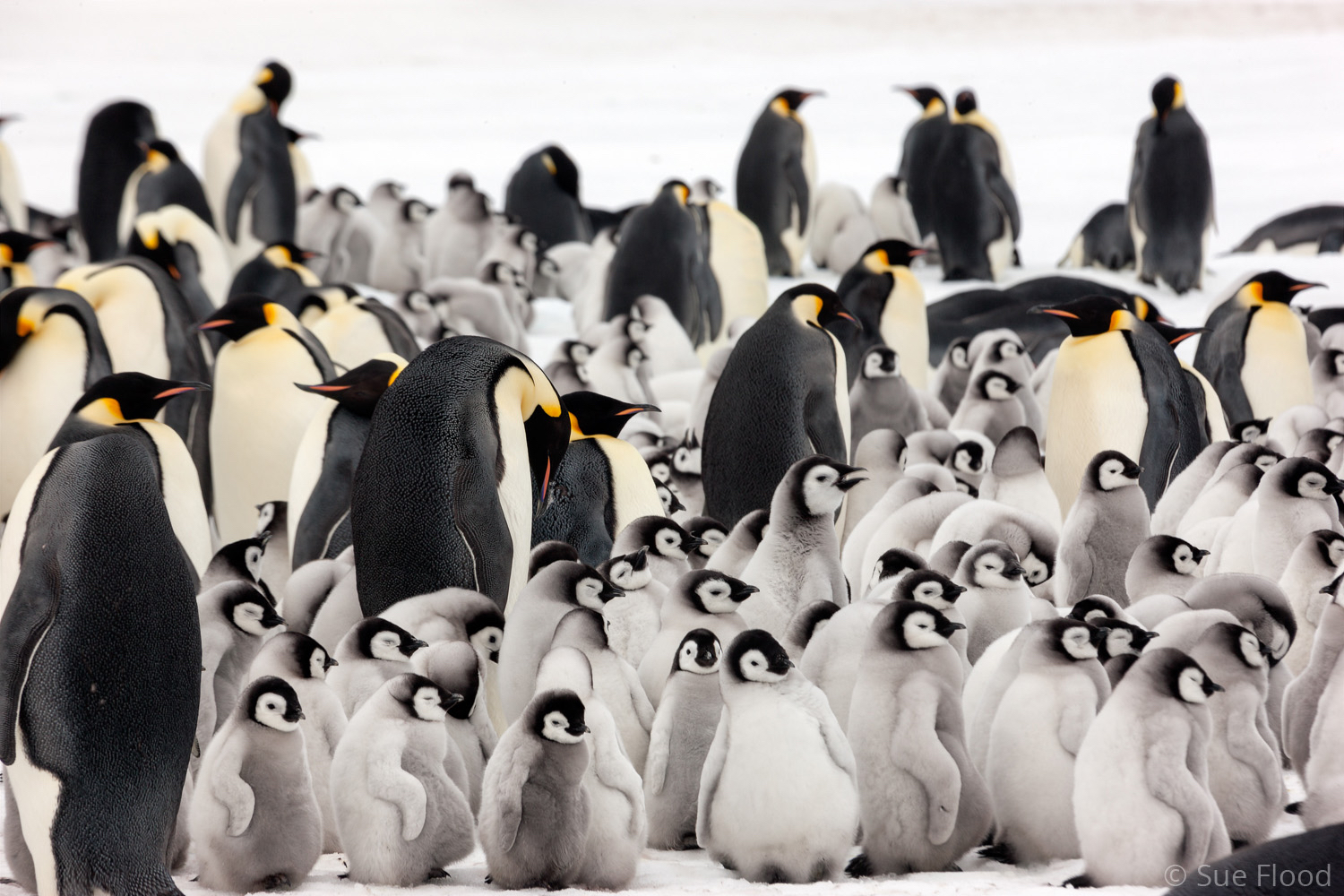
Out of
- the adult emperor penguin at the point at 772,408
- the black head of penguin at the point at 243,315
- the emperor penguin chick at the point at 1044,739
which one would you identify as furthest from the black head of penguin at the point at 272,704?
the black head of penguin at the point at 243,315

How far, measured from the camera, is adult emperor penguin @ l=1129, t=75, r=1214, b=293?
9.45 metres

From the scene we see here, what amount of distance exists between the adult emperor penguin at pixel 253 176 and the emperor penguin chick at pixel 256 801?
799 centimetres

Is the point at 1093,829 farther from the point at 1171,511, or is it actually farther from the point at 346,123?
the point at 346,123

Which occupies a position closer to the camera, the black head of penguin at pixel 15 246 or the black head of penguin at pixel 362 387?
the black head of penguin at pixel 362 387

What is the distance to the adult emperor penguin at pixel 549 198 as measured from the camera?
12.1 metres

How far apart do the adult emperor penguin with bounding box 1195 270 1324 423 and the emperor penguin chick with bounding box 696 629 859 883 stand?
4.12 meters

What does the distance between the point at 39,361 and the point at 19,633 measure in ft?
8.30

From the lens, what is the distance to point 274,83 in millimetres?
10641

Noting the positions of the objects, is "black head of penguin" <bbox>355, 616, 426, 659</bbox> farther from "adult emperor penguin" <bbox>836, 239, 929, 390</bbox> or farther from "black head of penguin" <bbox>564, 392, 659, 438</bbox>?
"adult emperor penguin" <bbox>836, 239, 929, 390</bbox>

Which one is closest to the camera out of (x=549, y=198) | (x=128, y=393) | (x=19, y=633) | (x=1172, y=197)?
(x=19, y=633)

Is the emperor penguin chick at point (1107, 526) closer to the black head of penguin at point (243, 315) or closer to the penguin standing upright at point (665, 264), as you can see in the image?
the black head of penguin at point (243, 315)

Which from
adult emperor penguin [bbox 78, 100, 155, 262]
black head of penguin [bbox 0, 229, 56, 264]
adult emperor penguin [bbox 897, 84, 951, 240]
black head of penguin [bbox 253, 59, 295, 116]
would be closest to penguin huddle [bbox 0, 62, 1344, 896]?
black head of penguin [bbox 0, 229, 56, 264]

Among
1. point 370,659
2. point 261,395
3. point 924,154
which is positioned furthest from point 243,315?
point 924,154

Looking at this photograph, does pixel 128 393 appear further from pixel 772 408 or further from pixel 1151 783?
pixel 1151 783
